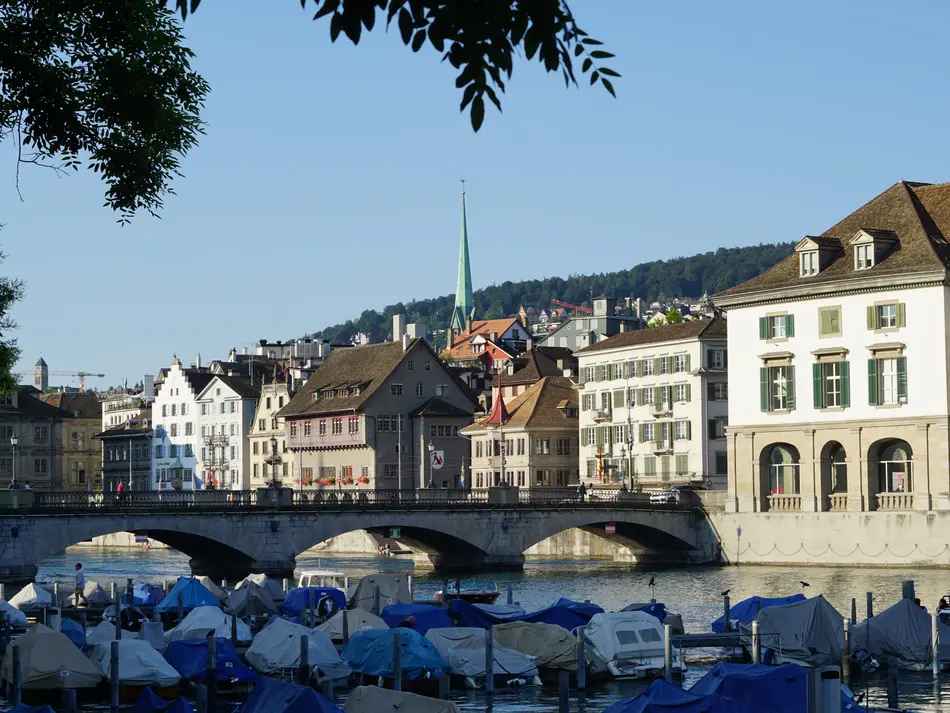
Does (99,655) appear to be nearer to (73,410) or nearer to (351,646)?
(351,646)

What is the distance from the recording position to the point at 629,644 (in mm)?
42719

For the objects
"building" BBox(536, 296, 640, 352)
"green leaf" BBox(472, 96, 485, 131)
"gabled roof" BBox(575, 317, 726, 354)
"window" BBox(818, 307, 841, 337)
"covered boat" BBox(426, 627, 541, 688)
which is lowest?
"covered boat" BBox(426, 627, 541, 688)

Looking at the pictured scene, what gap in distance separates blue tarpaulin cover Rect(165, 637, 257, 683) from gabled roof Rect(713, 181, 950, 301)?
4590cm

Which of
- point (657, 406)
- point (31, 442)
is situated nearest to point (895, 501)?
point (657, 406)

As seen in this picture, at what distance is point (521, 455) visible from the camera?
415ft

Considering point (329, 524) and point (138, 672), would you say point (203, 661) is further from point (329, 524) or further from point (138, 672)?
point (329, 524)

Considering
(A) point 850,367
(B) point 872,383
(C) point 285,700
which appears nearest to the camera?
(C) point 285,700

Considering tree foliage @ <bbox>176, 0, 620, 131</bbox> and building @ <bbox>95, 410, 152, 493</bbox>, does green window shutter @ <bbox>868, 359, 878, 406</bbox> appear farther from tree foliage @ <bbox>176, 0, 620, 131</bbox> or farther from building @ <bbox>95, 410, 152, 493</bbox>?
building @ <bbox>95, 410, 152, 493</bbox>

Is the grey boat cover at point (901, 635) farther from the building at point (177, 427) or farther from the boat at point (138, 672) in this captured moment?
the building at point (177, 427)

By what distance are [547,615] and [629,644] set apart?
4.33 m

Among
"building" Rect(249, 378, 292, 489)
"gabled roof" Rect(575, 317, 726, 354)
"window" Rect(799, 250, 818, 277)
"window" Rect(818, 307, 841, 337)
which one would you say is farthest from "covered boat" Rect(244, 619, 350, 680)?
"building" Rect(249, 378, 292, 489)

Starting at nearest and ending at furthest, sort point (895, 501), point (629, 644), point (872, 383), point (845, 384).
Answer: point (629, 644), point (895, 501), point (872, 383), point (845, 384)

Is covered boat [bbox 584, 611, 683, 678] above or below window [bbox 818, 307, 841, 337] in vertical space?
below

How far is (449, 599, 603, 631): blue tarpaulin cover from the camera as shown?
→ 46500mm
